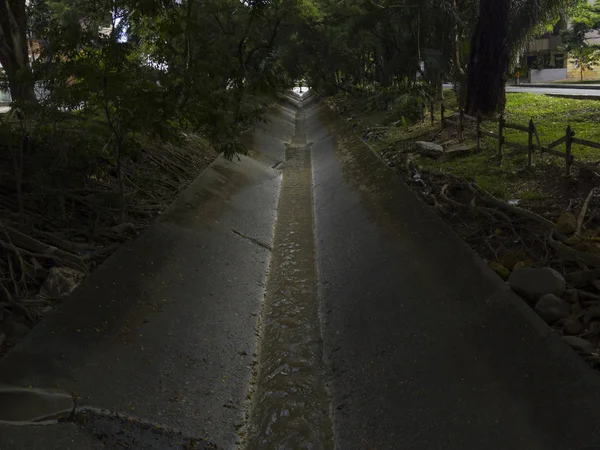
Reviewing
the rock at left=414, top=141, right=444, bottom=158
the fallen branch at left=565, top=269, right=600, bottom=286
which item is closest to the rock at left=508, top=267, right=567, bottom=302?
the fallen branch at left=565, top=269, right=600, bottom=286

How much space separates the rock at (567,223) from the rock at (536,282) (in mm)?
1229

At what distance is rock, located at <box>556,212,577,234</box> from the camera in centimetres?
818

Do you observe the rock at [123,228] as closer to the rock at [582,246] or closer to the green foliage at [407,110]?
the rock at [582,246]

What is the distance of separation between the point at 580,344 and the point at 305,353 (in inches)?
136

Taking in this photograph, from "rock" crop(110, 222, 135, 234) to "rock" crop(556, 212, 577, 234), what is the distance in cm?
666

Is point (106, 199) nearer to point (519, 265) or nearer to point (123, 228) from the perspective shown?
point (123, 228)

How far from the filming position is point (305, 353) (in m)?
8.09

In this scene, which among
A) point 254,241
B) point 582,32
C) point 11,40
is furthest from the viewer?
point 582,32

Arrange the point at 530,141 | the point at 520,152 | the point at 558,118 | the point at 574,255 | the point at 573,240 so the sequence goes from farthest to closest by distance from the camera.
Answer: the point at 558,118 < the point at 520,152 < the point at 530,141 < the point at 573,240 < the point at 574,255

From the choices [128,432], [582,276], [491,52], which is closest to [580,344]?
[582,276]

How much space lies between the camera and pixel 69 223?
957 centimetres

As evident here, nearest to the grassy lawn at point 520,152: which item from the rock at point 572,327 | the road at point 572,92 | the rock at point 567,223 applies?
the rock at point 567,223

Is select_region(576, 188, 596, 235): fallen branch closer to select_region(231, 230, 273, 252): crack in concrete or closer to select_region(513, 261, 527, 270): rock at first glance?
select_region(513, 261, 527, 270): rock

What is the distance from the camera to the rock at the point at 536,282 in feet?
23.1
